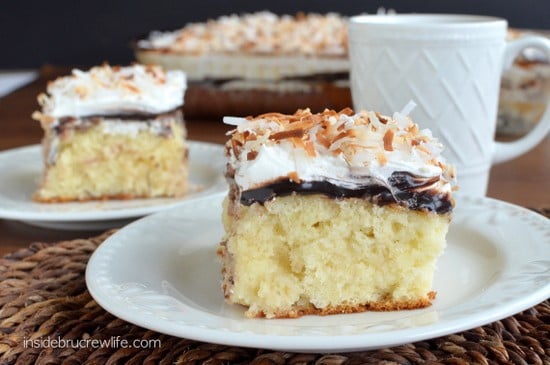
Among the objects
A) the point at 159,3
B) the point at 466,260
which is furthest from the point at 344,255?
the point at 159,3

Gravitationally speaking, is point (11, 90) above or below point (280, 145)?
below

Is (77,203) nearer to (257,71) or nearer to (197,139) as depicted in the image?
(197,139)

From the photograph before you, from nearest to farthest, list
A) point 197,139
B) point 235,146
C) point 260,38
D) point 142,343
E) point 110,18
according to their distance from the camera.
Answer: point 142,343 < point 235,146 < point 197,139 < point 260,38 < point 110,18

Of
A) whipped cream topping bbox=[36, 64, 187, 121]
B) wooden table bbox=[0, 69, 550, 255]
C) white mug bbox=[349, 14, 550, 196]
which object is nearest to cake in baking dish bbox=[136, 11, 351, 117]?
wooden table bbox=[0, 69, 550, 255]

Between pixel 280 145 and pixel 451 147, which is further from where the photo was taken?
pixel 451 147

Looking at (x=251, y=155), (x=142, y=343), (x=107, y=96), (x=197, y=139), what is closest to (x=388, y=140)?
(x=251, y=155)

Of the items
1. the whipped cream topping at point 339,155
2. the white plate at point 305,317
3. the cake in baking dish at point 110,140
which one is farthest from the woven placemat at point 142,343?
the cake in baking dish at point 110,140

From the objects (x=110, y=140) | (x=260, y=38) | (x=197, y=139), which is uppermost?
(x=260, y=38)

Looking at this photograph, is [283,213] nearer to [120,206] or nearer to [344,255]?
[344,255]

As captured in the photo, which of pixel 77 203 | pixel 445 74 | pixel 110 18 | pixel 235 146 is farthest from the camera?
pixel 110 18
